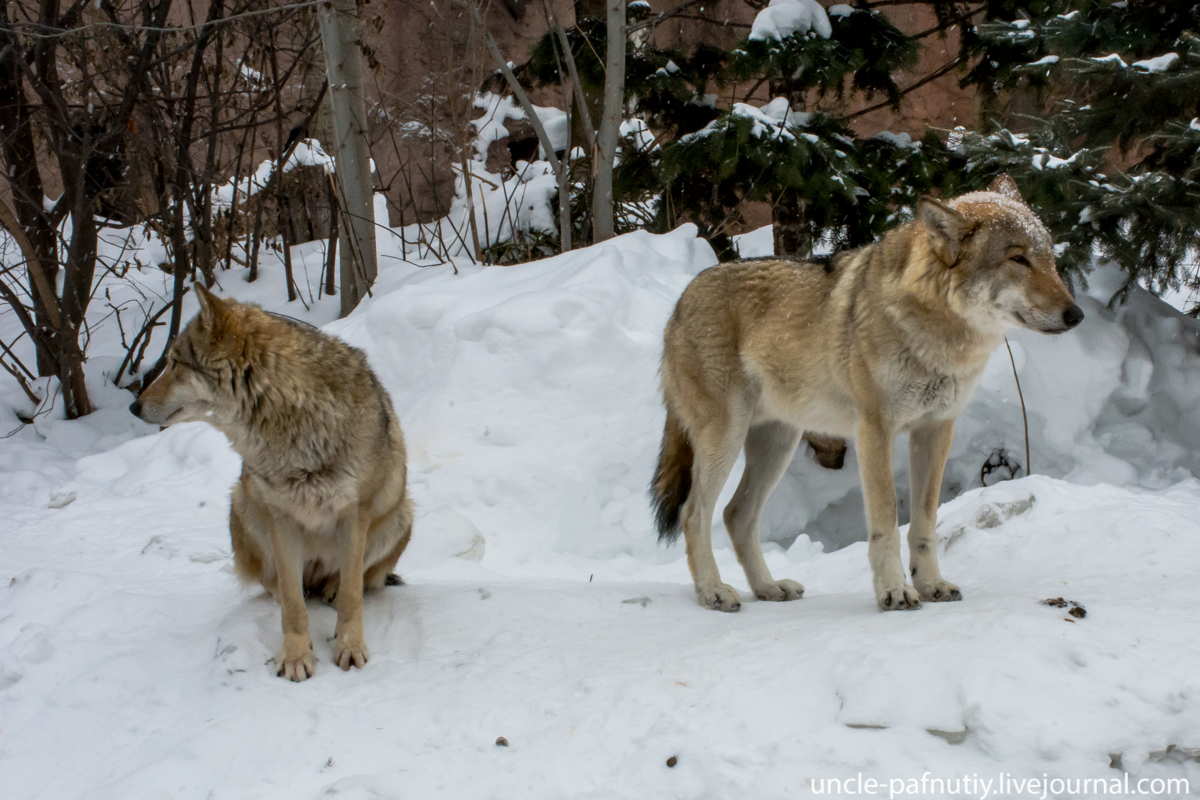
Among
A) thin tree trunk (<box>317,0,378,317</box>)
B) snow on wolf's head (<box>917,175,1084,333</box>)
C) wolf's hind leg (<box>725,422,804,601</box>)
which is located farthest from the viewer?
thin tree trunk (<box>317,0,378,317</box>)

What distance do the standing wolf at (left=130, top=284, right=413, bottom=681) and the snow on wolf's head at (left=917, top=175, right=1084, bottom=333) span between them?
7.55ft

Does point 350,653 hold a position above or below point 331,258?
below

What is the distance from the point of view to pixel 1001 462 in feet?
19.7

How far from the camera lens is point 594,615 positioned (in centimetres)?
360

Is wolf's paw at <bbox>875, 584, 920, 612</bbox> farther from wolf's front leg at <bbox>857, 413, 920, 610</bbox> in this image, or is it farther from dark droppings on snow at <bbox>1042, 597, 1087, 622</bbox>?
dark droppings on snow at <bbox>1042, 597, 1087, 622</bbox>

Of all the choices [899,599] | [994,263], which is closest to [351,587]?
[899,599]

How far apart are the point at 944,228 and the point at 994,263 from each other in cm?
22

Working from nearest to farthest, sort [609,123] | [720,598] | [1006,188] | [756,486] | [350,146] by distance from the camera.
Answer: [1006,188], [720,598], [756,486], [609,123], [350,146]

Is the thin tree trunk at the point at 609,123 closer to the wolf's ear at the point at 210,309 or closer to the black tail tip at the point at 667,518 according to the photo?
the black tail tip at the point at 667,518

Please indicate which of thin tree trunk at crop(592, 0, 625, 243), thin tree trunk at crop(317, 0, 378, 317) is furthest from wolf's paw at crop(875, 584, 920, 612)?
thin tree trunk at crop(317, 0, 378, 317)

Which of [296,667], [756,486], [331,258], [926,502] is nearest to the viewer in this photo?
[296,667]

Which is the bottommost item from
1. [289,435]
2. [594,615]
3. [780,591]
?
[780,591]

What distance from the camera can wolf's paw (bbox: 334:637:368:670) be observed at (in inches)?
123

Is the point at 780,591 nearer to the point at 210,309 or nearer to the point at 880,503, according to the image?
the point at 880,503
